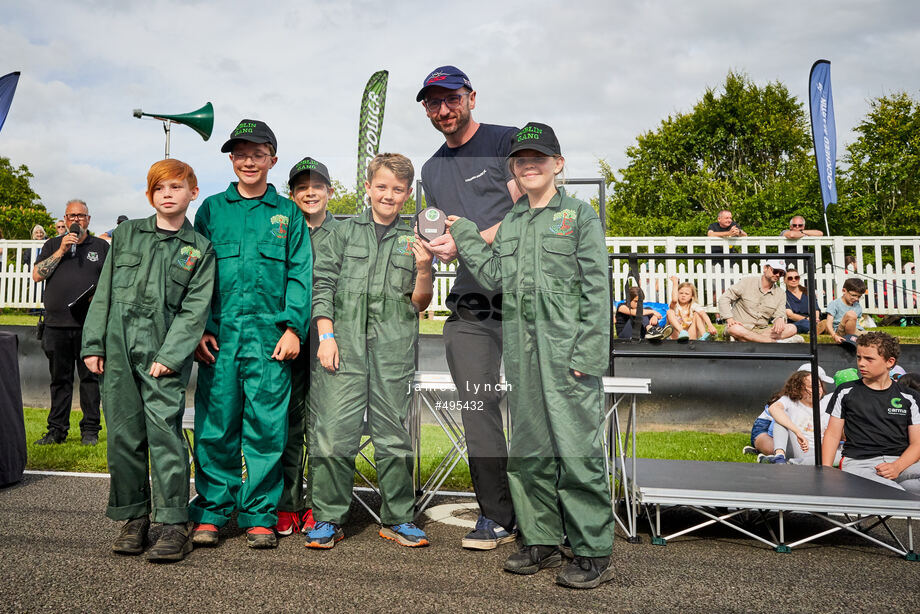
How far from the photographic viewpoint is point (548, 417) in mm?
2895

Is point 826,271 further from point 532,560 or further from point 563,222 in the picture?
point 532,560

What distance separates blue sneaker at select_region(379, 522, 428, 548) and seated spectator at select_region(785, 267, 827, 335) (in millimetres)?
6553

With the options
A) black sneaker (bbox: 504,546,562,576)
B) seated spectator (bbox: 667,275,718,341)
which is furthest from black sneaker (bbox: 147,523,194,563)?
seated spectator (bbox: 667,275,718,341)

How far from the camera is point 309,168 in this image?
4.02 m

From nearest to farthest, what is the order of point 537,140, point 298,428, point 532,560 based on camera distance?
point 532,560
point 537,140
point 298,428

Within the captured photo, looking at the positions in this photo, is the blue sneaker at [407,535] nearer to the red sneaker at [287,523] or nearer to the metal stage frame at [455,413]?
the metal stage frame at [455,413]

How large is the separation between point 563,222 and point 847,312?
742 centimetres

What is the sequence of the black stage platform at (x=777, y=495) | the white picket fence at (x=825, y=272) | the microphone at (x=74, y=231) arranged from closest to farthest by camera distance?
the black stage platform at (x=777, y=495), the microphone at (x=74, y=231), the white picket fence at (x=825, y=272)

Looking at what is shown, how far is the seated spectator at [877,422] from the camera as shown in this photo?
4.20 meters

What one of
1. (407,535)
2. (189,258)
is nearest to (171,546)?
(407,535)

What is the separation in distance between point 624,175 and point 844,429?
26.0m

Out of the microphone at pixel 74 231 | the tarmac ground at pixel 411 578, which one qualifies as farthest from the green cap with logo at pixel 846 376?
the microphone at pixel 74 231

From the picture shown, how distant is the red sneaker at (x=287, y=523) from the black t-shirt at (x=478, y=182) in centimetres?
144

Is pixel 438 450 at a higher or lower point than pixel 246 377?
lower
